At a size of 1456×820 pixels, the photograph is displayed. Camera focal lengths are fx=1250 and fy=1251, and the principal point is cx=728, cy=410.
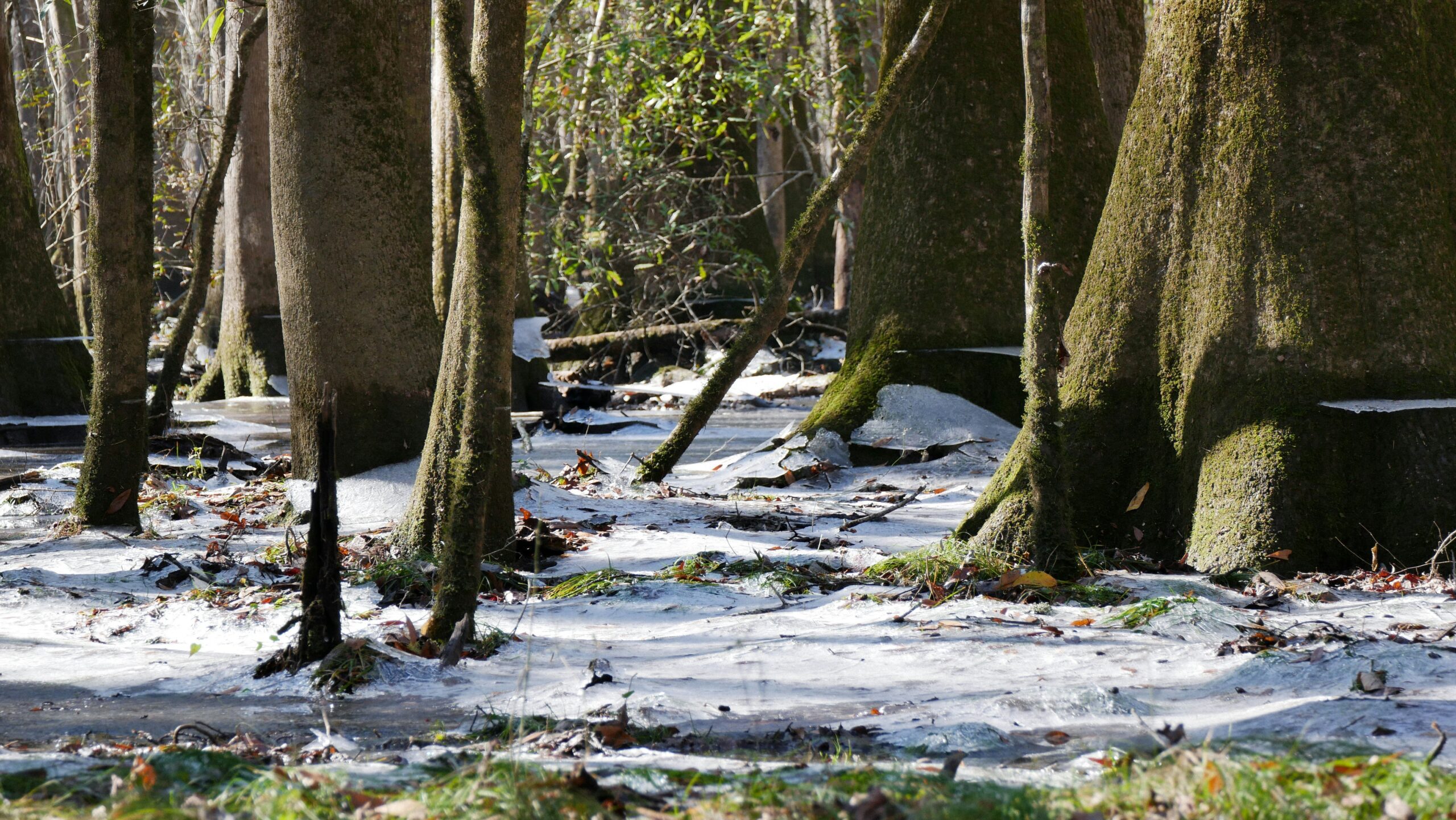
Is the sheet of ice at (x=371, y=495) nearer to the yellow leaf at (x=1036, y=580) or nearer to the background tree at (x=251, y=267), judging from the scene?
the yellow leaf at (x=1036, y=580)

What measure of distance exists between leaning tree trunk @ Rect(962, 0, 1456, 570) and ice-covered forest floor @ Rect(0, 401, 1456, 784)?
370mm

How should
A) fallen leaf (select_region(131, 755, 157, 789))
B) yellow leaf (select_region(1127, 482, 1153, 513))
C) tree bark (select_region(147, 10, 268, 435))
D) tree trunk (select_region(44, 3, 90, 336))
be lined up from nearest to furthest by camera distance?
fallen leaf (select_region(131, 755, 157, 789)) → yellow leaf (select_region(1127, 482, 1153, 513)) → tree bark (select_region(147, 10, 268, 435)) → tree trunk (select_region(44, 3, 90, 336))

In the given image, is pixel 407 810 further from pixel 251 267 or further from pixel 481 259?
pixel 251 267

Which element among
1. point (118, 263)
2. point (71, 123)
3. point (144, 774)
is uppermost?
point (71, 123)

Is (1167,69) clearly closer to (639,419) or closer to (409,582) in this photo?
(409,582)

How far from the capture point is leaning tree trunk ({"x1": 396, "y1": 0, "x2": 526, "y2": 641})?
431 cm

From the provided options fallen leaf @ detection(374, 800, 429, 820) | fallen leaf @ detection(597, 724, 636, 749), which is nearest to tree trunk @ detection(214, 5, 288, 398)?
fallen leaf @ detection(597, 724, 636, 749)

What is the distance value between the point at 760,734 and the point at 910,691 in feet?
2.02

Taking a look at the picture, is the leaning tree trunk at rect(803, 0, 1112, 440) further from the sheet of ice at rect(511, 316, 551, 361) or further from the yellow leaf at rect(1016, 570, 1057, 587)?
the sheet of ice at rect(511, 316, 551, 361)

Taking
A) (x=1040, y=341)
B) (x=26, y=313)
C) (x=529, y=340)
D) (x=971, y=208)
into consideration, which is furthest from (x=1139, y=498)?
(x=26, y=313)

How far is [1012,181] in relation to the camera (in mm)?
8727

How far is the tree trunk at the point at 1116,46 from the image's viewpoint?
31.7 ft

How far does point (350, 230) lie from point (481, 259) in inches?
96.0

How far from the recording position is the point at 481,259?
Answer: 14.5 feet
